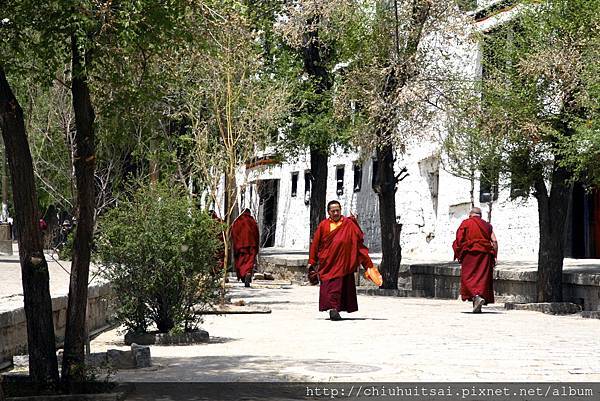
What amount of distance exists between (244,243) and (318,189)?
5061mm

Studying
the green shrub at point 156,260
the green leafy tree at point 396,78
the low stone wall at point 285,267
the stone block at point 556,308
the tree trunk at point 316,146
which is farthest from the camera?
the low stone wall at point 285,267

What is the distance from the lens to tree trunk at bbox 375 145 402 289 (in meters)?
29.5

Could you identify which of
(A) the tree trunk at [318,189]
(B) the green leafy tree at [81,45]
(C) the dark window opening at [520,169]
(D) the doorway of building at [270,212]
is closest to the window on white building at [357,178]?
(D) the doorway of building at [270,212]

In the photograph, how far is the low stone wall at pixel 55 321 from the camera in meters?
11.1

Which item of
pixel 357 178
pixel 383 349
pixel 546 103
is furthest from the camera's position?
pixel 357 178

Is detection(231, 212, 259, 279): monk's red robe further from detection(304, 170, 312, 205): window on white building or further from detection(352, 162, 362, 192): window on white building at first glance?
detection(304, 170, 312, 205): window on white building

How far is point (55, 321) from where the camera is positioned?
43.4 ft

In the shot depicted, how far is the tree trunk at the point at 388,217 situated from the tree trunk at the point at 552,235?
618cm

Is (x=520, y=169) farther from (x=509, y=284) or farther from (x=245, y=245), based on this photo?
(x=245, y=245)

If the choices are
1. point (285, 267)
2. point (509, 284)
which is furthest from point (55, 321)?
point (285, 267)

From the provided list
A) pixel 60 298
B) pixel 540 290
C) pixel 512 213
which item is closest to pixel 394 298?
pixel 540 290

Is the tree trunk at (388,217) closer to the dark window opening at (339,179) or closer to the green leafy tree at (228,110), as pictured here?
the green leafy tree at (228,110)

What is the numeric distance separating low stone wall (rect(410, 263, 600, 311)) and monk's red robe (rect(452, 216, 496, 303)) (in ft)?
5.36

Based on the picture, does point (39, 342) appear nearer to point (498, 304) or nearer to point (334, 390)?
point (334, 390)
